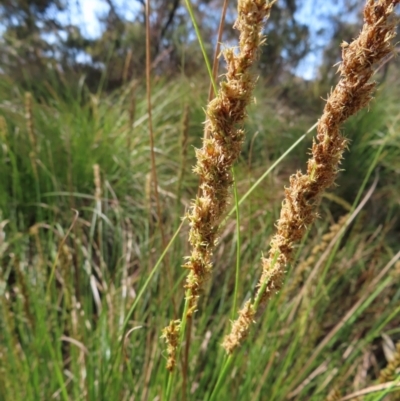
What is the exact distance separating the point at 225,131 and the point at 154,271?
256mm

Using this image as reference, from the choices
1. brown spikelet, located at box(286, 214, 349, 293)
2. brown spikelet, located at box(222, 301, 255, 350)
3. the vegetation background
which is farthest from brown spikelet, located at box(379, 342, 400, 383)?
brown spikelet, located at box(222, 301, 255, 350)

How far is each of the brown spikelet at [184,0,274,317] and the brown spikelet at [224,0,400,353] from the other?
0.21 ft

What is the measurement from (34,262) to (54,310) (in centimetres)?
46

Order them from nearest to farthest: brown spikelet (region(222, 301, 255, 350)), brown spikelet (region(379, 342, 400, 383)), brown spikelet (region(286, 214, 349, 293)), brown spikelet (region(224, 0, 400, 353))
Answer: brown spikelet (region(224, 0, 400, 353))
brown spikelet (region(222, 301, 255, 350))
brown spikelet (region(379, 342, 400, 383))
brown spikelet (region(286, 214, 349, 293))

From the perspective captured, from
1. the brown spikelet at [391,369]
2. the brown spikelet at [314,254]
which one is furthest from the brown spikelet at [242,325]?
the brown spikelet at [314,254]

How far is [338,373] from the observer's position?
114 cm

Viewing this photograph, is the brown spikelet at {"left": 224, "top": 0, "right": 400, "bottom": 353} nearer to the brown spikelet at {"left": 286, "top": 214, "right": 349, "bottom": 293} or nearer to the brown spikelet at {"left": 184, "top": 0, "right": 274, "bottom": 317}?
the brown spikelet at {"left": 184, "top": 0, "right": 274, "bottom": 317}

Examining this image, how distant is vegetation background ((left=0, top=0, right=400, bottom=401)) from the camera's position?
0.90 m

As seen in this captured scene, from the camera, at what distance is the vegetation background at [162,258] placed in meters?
0.90

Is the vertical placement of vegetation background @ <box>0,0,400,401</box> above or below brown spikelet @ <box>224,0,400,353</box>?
below

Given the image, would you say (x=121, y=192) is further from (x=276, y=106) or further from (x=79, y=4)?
(x=276, y=106)

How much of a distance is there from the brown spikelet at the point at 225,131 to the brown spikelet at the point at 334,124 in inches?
2.6

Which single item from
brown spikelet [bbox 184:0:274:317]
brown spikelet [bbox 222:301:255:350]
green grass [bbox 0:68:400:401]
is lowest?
green grass [bbox 0:68:400:401]

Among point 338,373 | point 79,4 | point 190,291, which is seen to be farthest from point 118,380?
point 79,4
